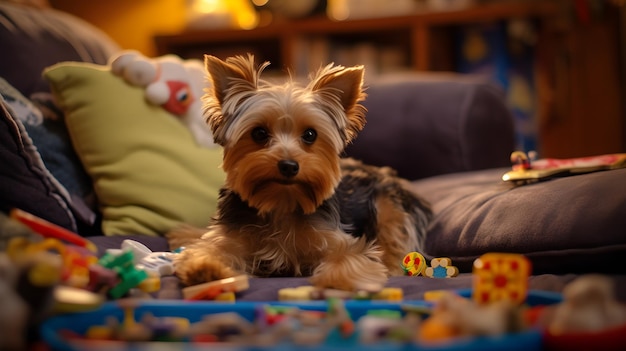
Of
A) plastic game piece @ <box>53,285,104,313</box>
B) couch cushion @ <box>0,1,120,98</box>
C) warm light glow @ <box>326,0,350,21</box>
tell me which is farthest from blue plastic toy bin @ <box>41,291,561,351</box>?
Answer: warm light glow @ <box>326,0,350,21</box>

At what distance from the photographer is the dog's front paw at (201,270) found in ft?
5.98

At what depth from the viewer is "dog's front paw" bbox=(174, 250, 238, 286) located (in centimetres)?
182

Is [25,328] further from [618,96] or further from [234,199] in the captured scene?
[618,96]

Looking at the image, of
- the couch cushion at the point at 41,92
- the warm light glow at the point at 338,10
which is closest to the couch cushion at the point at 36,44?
the couch cushion at the point at 41,92

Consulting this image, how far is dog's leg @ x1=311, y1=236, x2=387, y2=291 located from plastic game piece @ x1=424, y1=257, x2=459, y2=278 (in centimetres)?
13

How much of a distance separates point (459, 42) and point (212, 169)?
261cm

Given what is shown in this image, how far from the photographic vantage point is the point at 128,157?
250 centimetres

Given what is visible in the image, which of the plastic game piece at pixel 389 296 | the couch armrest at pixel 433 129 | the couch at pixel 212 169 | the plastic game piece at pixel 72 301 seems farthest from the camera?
the couch armrest at pixel 433 129

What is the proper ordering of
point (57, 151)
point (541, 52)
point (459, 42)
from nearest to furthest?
point (57, 151) → point (541, 52) → point (459, 42)

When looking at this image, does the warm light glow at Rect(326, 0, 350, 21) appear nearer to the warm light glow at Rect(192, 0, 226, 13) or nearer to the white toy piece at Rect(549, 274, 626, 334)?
the warm light glow at Rect(192, 0, 226, 13)

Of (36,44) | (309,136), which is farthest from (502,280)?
(36,44)

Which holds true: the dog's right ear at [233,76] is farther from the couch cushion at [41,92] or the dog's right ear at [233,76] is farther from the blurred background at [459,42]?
the blurred background at [459,42]

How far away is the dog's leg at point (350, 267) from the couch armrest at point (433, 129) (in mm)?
961

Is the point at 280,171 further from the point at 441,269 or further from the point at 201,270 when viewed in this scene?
the point at 441,269
